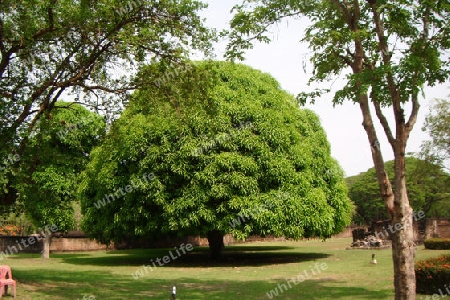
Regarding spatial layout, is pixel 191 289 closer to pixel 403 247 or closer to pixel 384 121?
pixel 403 247

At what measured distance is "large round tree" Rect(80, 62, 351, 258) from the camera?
67.3 feet

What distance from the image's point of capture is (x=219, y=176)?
20.6 m

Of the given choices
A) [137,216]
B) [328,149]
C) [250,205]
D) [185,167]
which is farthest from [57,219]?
[328,149]

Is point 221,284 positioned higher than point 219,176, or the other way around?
point 219,176

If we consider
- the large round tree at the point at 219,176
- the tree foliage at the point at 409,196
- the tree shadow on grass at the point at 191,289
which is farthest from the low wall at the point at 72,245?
the tree foliage at the point at 409,196

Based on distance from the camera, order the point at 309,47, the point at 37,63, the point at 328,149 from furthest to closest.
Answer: the point at 328,149
the point at 37,63
the point at 309,47

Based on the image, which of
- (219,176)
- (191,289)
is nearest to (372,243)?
(219,176)

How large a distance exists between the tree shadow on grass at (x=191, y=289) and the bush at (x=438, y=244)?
46.0 ft

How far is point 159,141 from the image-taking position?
21969 millimetres

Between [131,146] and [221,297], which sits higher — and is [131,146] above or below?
above

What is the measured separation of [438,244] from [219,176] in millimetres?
14794

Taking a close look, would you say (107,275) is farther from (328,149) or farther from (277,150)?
(328,149)

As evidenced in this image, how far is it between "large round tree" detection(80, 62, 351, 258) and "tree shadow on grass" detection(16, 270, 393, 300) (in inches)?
191

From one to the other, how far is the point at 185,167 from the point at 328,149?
943 cm
